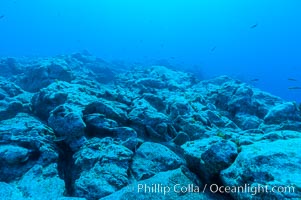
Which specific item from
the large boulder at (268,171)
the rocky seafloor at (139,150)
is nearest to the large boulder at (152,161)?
the rocky seafloor at (139,150)

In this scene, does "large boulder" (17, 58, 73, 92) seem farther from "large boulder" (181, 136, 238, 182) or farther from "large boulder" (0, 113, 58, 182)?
"large boulder" (181, 136, 238, 182)

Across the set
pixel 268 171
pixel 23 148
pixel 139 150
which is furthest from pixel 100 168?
pixel 268 171

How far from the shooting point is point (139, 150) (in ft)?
22.9

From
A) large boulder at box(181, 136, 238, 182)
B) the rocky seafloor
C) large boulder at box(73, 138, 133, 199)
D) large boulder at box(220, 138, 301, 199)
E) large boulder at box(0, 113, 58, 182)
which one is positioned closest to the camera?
large boulder at box(220, 138, 301, 199)

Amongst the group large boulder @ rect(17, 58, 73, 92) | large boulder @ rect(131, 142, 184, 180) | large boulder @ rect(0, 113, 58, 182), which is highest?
large boulder @ rect(17, 58, 73, 92)

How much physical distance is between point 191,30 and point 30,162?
6851 inches

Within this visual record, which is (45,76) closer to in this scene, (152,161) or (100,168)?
(100,168)

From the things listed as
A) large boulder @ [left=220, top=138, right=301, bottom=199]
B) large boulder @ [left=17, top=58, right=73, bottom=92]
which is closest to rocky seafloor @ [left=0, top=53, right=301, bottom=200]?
large boulder @ [left=220, top=138, right=301, bottom=199]

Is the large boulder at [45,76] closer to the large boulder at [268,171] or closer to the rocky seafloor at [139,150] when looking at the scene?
the rocky seafloor at [139,150]

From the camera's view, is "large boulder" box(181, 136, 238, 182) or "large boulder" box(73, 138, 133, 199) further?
"large boulder" box(73, 138, 133, 199)

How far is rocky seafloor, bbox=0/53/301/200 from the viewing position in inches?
180

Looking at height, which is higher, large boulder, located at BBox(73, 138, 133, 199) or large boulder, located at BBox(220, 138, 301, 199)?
large boulder, located at BBox(220, 138, 301, 199)

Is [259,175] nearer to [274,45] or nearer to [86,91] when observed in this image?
[86,91]

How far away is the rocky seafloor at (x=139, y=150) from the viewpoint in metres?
4.57
